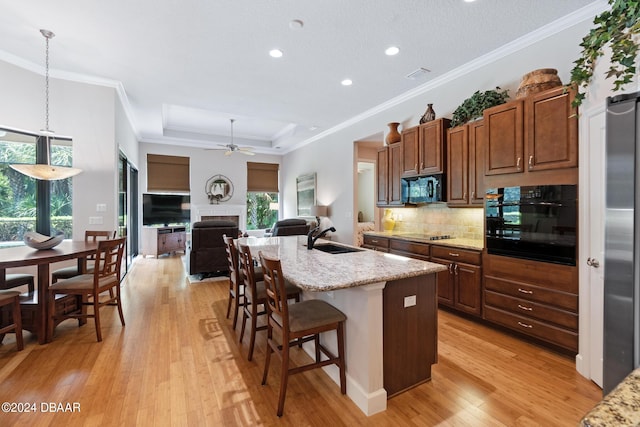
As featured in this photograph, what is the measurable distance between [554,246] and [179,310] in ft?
13.8

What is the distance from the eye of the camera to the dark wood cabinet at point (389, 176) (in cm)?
448

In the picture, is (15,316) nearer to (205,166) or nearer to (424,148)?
(424,148)

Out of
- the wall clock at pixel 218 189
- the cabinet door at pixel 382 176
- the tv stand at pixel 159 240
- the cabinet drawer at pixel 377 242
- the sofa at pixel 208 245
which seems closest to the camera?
the cabinet drawer at pixel 377 242

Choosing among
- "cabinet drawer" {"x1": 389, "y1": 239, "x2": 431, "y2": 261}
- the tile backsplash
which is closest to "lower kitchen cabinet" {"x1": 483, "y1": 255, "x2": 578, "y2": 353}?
"cabinet drawer" {"x1": 389, "y1": 239, "x2": 431, "y2": 261}

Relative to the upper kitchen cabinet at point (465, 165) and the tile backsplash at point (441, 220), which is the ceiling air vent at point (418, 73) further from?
the tile backsplash at point (441, 220)

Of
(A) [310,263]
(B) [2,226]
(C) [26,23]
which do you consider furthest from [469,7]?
(B) [2,226]

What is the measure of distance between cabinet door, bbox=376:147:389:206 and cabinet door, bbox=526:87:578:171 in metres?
2.17

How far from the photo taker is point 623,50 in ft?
4.90

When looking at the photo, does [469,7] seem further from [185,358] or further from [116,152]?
[116,152]

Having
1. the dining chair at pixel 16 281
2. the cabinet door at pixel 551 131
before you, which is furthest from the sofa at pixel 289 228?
the cabinet door at pixel 551 131

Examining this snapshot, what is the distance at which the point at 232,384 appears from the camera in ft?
7.13

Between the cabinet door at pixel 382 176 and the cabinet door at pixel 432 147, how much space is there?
75 centimetres

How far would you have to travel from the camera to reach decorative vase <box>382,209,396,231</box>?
5041mm

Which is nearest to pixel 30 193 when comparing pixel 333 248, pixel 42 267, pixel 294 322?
pixel 42 267
